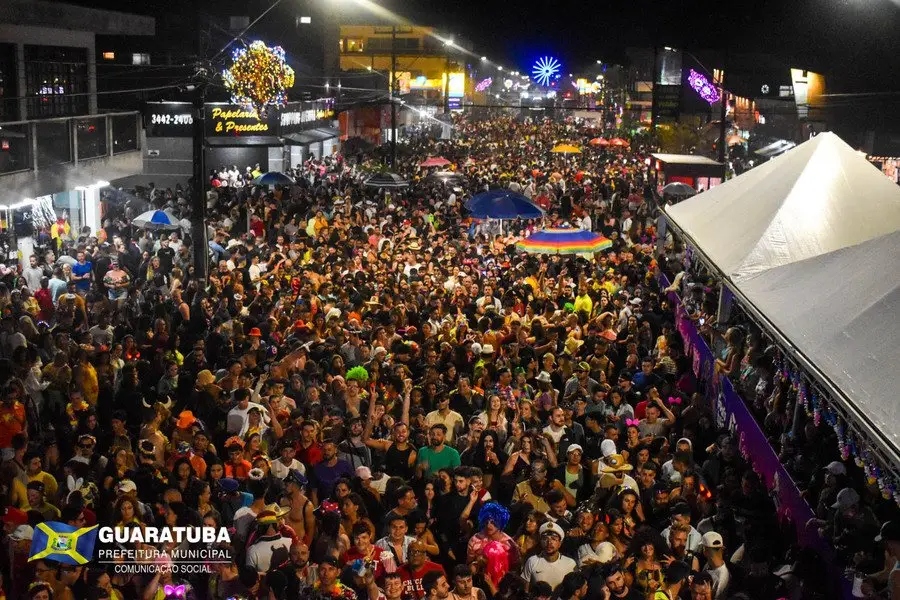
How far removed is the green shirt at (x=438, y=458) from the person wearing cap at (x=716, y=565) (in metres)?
2.25

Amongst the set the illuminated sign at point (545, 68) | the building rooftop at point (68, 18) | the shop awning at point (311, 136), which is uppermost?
the building rooftop at point (68, 18)

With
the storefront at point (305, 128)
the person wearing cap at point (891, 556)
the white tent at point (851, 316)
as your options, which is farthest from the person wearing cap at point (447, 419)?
the storefront at point (305, 128)

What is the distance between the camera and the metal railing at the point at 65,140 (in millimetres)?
19453

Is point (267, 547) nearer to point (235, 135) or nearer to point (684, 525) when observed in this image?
point (684, 525)

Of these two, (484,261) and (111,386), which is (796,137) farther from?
(111,386)

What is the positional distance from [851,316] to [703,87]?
30.2 metres

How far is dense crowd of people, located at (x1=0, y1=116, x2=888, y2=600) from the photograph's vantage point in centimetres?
712

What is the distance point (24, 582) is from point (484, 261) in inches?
488

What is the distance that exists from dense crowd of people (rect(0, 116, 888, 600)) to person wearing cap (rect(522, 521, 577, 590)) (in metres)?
0.01

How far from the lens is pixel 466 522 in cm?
→ 793

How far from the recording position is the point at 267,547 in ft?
23.5

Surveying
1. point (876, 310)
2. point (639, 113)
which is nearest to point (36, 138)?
point (876, 310)

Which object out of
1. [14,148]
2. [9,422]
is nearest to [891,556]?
[9,422]

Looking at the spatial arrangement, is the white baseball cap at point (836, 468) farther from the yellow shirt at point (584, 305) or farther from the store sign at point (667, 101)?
the store sign at point (667, 101)
